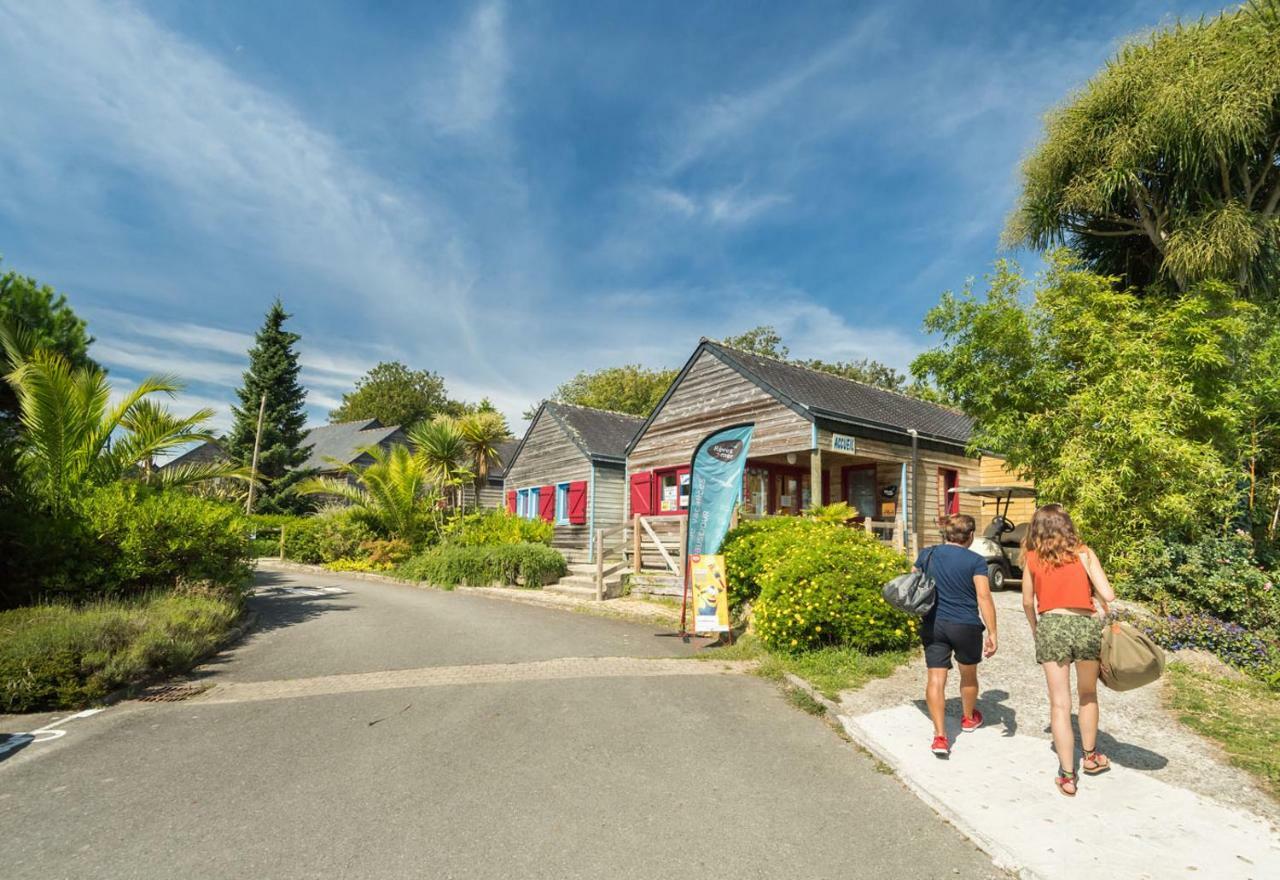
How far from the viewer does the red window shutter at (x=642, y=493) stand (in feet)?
63.5

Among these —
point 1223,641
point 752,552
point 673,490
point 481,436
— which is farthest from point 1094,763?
point 481,436

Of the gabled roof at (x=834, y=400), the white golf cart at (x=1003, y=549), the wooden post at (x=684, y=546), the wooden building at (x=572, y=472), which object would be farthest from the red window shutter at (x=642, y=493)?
the white golf cart at (x=1003, y=549)

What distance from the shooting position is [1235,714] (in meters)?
5.73

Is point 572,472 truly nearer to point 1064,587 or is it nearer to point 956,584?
point 956,584

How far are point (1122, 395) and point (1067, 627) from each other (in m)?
6.14

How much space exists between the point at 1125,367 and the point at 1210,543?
8.10 feet

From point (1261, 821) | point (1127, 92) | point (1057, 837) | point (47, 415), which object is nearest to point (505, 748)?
point (1057, 837)

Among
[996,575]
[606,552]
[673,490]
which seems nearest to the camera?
[996,575]

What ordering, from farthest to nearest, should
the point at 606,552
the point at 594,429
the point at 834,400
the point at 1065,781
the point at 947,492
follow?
the point at 594,429 < the point at 606,552 < the point at 947,492 < the point at 834,400 < the point at 1065,781

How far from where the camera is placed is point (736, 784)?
448cm

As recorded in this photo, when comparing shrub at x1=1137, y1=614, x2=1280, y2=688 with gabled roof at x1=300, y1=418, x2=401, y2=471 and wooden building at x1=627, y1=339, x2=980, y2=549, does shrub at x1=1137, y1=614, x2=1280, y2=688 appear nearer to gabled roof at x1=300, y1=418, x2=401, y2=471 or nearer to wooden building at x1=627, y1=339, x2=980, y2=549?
wooden building at x1=627, y1=339, x2=980, y2=549

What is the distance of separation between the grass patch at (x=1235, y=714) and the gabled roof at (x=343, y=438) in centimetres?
3960

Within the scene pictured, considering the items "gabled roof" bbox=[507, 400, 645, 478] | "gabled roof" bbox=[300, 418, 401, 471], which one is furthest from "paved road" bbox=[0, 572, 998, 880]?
"gabled roof" bbox=[300, 418, 401, 471]

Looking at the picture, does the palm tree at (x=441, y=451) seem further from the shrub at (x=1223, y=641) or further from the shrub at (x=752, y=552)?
the shrub at (x=1223, y=641)
